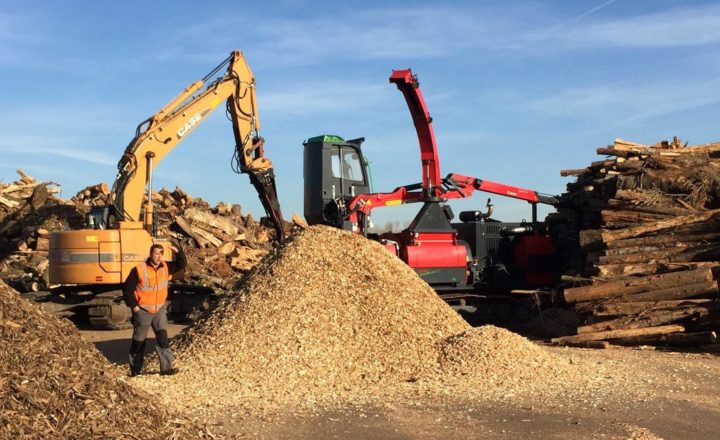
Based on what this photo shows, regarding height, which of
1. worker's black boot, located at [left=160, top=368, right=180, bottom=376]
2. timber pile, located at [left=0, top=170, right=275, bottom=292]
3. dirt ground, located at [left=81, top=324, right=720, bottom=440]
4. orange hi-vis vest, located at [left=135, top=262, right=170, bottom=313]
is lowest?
dirt ground, located at [left=81, top=324, right=720, bottom=440]

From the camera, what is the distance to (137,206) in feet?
51.1

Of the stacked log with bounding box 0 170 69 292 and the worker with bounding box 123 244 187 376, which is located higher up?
the stacked log with bounding box 0 170 69 292

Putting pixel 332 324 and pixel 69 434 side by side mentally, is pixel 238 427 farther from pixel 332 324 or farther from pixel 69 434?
pixel 332 324

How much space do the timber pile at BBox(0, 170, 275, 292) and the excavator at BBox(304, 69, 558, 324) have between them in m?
4.83

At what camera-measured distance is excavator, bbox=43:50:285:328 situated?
1475cm

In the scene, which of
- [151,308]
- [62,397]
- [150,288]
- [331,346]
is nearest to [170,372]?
[151,308]

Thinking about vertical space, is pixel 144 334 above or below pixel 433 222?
below

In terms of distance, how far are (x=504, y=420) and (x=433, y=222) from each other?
26.2 ft

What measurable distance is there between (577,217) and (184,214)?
11541 mm

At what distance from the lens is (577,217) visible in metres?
16.1

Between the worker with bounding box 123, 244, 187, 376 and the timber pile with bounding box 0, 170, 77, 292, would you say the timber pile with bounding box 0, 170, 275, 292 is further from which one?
the worker with bounding box 123, 244, 187, 376

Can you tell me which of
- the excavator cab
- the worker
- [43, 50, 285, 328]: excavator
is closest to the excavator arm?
[43, 50, 285, 328]: excavator

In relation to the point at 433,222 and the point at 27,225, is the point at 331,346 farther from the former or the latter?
the point at 27,225

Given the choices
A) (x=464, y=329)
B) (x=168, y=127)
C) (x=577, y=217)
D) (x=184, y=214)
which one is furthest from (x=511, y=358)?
(x=184, y=214)
